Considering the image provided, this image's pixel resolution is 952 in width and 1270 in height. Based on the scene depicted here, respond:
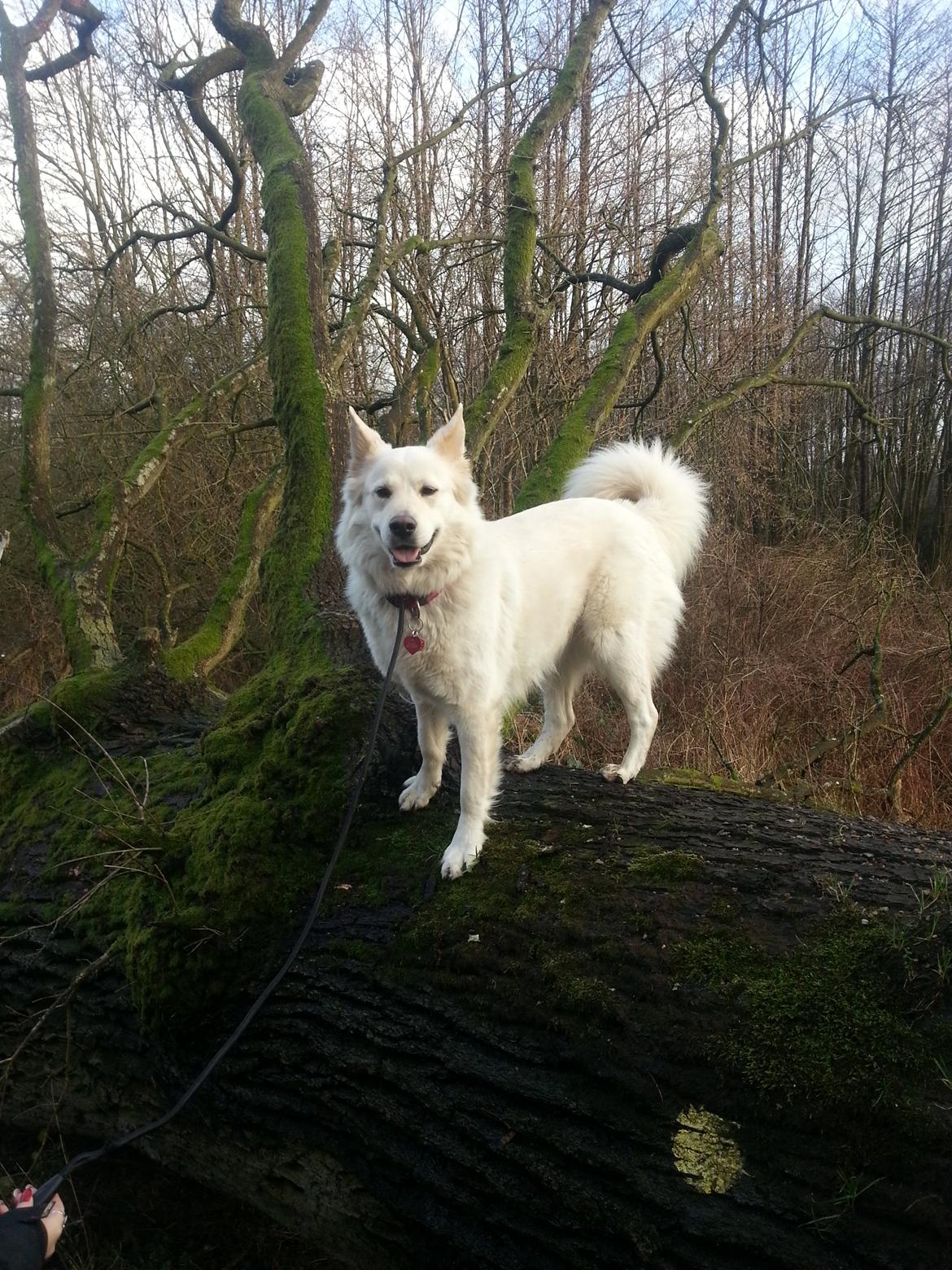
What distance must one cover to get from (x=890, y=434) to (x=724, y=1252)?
14360 millimetres

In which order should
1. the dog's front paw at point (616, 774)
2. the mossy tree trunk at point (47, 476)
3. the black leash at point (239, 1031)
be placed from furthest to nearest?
the mossy tree trunk at point (47, 476) → the dog's front paw at point (616, 774) → the black leash at point (239, 1031)

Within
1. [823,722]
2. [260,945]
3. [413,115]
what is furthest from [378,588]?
[413,115]

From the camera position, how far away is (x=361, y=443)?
10.1ft

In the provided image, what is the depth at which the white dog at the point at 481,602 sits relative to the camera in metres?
2.92

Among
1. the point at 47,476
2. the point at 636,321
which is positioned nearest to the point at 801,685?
the point at 636,321

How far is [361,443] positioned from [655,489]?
1.80 meters

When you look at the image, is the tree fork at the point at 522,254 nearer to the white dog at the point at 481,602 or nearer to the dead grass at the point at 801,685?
the white dog at the point at 481,602

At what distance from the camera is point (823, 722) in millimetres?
6730

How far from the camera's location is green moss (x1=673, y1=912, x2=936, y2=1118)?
167cm

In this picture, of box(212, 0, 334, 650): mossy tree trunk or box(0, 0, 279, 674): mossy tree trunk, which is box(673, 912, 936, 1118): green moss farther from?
box(0, 0, 279, 674): mossy tree trunk

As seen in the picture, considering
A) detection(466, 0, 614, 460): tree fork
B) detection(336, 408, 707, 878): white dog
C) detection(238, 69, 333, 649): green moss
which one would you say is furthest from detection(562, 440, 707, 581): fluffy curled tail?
detection(238, 69, 333, 649): green moss

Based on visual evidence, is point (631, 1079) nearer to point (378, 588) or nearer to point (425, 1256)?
point (425, 1256)

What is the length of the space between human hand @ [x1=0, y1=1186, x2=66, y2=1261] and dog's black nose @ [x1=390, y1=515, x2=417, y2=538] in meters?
1.97

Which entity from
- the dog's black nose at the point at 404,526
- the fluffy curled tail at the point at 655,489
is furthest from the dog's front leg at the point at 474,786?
the fluffy curled tail at the point at 655,489
